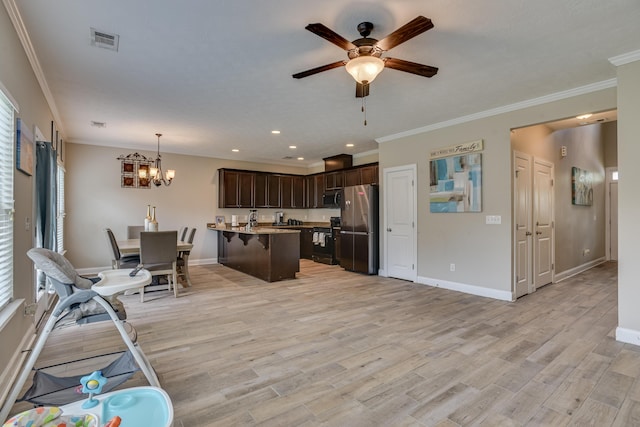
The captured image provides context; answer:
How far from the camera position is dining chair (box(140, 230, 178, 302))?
4.37 metres

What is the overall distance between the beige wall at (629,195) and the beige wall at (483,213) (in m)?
0.60

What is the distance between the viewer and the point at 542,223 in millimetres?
5109

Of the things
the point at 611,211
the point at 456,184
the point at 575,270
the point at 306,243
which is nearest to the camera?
the point at 456,184

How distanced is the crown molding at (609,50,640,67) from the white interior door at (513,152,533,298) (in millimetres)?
1557

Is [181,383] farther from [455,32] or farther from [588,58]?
[588,58]

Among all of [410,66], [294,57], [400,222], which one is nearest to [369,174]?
[400,222]

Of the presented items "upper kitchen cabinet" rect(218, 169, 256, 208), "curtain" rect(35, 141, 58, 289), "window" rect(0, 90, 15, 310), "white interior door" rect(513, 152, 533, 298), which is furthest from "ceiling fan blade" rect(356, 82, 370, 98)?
"upper kitchen cabinet" rect(218, 169, 256, 208)

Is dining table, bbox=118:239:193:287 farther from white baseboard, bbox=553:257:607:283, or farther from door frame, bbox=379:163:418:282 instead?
white baseboard, bbox=553:257:607:283

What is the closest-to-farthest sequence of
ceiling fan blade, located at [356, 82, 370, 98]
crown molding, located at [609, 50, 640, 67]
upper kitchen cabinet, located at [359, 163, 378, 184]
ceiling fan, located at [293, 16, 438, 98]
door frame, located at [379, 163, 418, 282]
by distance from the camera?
ceiling fan, located at [293, 16, 438, 98] → ceiling fan blade, located at [356, 82, 370, 98] → crown molding, located at [609, 50, 640, 67] → door frame, located at [379, 163, 418, 282] → upper kitchen cabinet, located at [359, 163, 378, 184]

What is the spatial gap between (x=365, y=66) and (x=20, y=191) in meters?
3.11

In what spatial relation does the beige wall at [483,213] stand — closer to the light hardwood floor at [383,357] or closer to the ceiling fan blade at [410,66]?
the light hardwood floor at [383,357]

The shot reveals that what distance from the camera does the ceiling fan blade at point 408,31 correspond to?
78.3 inches

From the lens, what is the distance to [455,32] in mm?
2535

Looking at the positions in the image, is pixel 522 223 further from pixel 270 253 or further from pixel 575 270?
pixel 270 253
